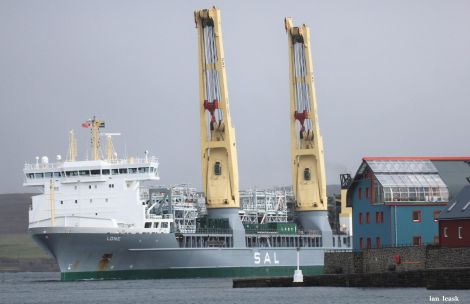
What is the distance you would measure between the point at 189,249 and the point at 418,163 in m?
20.4

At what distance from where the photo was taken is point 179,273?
86.3 metres

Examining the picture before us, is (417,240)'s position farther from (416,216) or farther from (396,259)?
(396,259)

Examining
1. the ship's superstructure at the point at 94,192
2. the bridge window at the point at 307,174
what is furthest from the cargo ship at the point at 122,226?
the bridge window at the point at 307,174

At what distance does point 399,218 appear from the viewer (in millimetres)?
69375

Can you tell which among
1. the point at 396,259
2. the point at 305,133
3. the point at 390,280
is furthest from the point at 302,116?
the point at 390,280

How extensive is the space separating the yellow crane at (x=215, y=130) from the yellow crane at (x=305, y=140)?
9.36 metres

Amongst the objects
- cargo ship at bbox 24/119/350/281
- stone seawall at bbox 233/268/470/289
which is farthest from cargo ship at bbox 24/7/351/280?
stone seawall at bbox 233/268/470/289

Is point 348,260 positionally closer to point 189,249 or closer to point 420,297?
point 420,297

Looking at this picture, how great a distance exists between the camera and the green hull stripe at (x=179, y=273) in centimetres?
8362

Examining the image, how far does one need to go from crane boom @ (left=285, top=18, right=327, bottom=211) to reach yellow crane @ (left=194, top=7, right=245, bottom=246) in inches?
369

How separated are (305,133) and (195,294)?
34175 mm

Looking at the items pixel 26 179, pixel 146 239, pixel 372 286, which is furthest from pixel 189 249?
pixel 372 286

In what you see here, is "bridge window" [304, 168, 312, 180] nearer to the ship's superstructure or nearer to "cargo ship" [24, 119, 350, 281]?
"cargo ship" [24, 119, 350, 281]

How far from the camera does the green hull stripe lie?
8362cm
